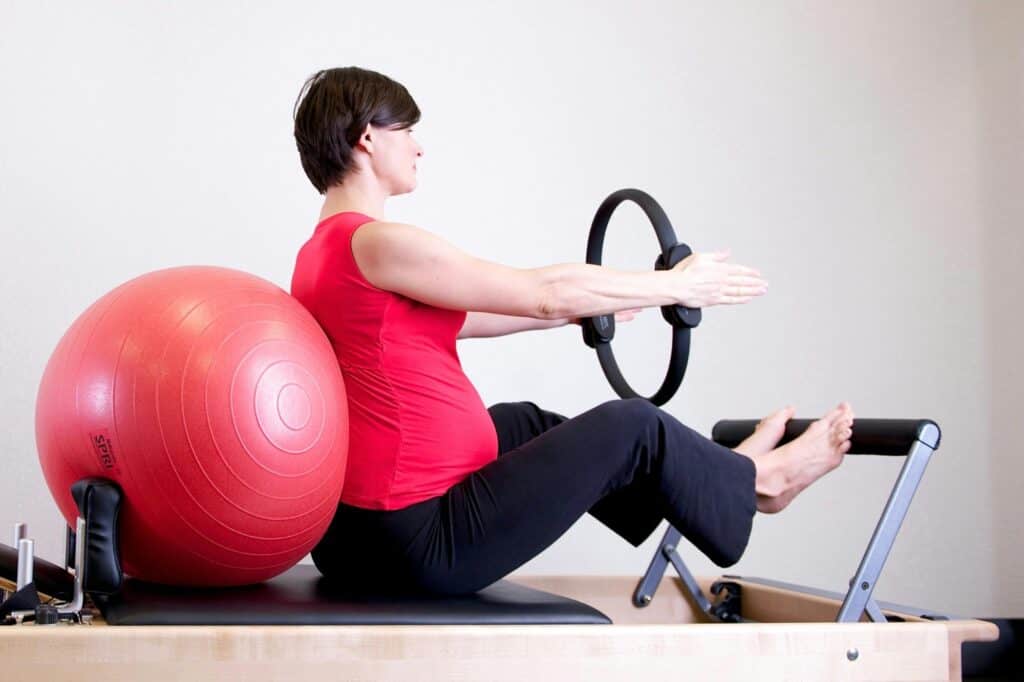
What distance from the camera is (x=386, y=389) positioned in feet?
6.53

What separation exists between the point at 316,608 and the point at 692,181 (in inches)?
101

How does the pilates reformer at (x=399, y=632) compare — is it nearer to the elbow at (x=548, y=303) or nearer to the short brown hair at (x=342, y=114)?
the elbow at (x=548, y=303)

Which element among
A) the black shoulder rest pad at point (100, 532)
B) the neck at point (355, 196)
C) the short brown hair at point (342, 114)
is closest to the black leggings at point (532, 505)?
the black shoulder rest pad at point (100, 532)

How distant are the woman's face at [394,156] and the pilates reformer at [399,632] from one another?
19.4 inches

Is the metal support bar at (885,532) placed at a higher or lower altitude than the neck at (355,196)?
lower

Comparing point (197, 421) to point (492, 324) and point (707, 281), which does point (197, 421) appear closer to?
point (707, 281)

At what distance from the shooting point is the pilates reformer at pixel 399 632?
159 centimetres

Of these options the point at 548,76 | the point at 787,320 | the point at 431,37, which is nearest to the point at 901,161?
the point at 787,320

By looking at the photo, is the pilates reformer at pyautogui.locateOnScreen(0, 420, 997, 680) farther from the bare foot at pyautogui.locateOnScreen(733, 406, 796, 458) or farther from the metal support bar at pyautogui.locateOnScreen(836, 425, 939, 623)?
the bare foot at pyautogui.locateOnScreen(733, 406, 796, 458)

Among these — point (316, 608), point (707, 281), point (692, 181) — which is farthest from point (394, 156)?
point (692, 181)

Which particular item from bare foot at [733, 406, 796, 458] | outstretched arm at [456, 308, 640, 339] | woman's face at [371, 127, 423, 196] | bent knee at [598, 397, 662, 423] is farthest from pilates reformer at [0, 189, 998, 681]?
outstretched arm at [456, 308, 640, 339]

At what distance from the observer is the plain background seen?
324 centimetres

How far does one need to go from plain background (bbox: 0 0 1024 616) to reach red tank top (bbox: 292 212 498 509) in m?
1.39

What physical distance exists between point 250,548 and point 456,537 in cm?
39
